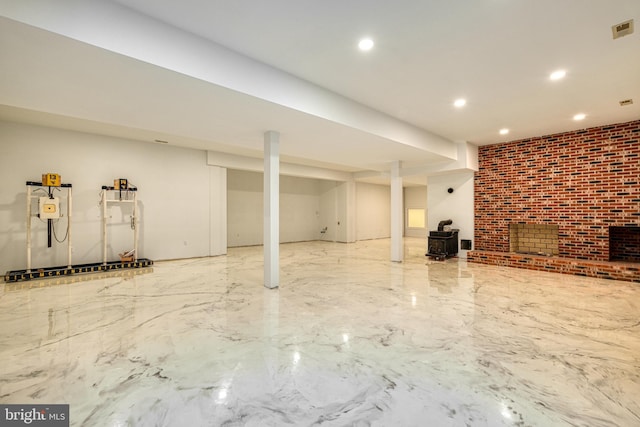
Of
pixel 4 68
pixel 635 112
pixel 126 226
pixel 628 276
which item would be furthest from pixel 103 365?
pixel 635 112

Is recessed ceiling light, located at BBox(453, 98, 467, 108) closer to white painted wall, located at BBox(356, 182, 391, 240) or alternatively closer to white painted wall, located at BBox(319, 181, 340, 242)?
white painted wall, located at BBox(319, 181, 340, 242)

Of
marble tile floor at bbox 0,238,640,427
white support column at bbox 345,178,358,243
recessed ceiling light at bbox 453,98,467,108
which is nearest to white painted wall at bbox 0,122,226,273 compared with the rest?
marble tile floor at bbox 0,238,640,427

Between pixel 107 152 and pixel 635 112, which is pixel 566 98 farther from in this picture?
pixel 107 152

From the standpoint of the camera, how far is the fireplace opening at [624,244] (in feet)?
19.5

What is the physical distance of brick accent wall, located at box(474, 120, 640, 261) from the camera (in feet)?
18.9

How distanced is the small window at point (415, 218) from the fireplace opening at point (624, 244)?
8.12 meters

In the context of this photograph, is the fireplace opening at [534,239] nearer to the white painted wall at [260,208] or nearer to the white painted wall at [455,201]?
the white painted wall at [455,201]

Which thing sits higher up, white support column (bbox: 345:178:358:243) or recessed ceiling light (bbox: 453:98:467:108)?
recessed ceiling light (bbox: 453:98:467:108)

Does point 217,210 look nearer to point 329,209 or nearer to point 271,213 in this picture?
point 271,213

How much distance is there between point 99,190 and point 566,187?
10.7 metres

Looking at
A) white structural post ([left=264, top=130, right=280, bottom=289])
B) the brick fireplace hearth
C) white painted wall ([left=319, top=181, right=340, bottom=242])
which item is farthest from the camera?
white painted wall ([left=319, top=181, right=340, bottom=242])

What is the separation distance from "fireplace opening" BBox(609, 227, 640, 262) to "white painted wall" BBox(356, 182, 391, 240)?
8.05 m

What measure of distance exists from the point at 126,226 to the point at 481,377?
7.74 metres

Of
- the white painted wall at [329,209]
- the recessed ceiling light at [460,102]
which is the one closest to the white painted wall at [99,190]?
the white painted wall at [329,209]
